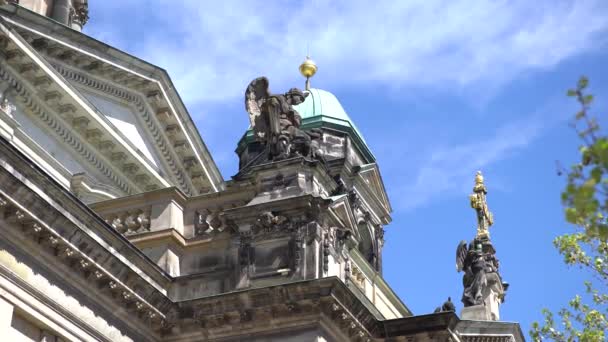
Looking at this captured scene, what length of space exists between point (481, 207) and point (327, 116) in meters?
7.58

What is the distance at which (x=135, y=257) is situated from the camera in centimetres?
1900

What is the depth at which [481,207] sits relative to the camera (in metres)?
35.2

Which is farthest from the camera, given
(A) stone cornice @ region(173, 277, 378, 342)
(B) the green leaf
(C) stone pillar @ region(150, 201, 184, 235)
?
(C) stone pillar @ region(150, 201, 184, 235)

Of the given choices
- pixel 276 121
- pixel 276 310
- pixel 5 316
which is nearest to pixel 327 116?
pixel 276 121

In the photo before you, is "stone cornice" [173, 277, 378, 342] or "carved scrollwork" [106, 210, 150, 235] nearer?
"stone cornice" [173, 277, 378, 342]

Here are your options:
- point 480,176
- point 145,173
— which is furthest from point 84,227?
point 480,176

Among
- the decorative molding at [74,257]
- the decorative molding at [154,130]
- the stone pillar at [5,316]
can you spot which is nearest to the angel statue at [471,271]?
the decorative molding at [154,130]

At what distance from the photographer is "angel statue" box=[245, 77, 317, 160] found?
831 inches

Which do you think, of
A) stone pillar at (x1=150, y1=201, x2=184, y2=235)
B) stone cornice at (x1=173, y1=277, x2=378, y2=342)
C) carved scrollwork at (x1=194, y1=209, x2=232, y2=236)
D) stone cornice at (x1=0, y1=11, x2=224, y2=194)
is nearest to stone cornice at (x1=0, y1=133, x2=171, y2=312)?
stone cornice at (x1=173, y1=277, x2=378, y2=342)

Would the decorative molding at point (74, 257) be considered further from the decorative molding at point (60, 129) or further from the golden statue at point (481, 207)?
the golden statue at point (481, 207)

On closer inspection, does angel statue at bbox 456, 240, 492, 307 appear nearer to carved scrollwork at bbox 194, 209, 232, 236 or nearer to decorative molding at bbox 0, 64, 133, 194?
decorative molding at bbox 0, 64, 133, 194

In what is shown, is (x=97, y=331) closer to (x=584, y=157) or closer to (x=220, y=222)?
(x=220, y=222)

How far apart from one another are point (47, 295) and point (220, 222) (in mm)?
4156

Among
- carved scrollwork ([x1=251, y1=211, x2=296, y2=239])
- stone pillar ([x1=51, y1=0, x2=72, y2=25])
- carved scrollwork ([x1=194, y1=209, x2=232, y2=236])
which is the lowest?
carved scrollwork ([x1=251, y1=211, x2=296, y2=239])
